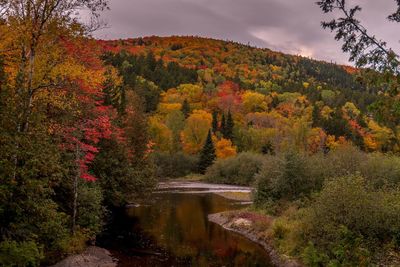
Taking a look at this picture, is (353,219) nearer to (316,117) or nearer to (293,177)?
(293,177)

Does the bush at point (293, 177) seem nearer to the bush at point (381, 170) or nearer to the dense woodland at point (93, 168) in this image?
the dense woodland at point (93, 168)

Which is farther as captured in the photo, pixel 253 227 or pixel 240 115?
pixel 240 115

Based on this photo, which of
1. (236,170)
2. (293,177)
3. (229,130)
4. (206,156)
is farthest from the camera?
(229,130)

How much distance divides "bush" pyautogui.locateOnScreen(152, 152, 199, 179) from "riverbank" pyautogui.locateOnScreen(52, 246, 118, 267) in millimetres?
63907

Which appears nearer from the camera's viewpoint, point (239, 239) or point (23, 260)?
point (23, 260)

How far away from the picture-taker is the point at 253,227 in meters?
33.2

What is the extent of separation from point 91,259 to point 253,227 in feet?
46.4

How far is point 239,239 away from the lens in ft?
103

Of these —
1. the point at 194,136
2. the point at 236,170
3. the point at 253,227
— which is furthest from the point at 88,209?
the point at 194,136

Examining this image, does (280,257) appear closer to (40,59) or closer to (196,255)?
(196,255)

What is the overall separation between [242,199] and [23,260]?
137 ft

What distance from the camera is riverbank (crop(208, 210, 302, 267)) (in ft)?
84.2

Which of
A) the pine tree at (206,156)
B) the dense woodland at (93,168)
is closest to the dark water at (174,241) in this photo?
the dense woodland at (93,168)

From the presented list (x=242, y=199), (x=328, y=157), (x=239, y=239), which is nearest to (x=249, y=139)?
(x=242, y=199)
